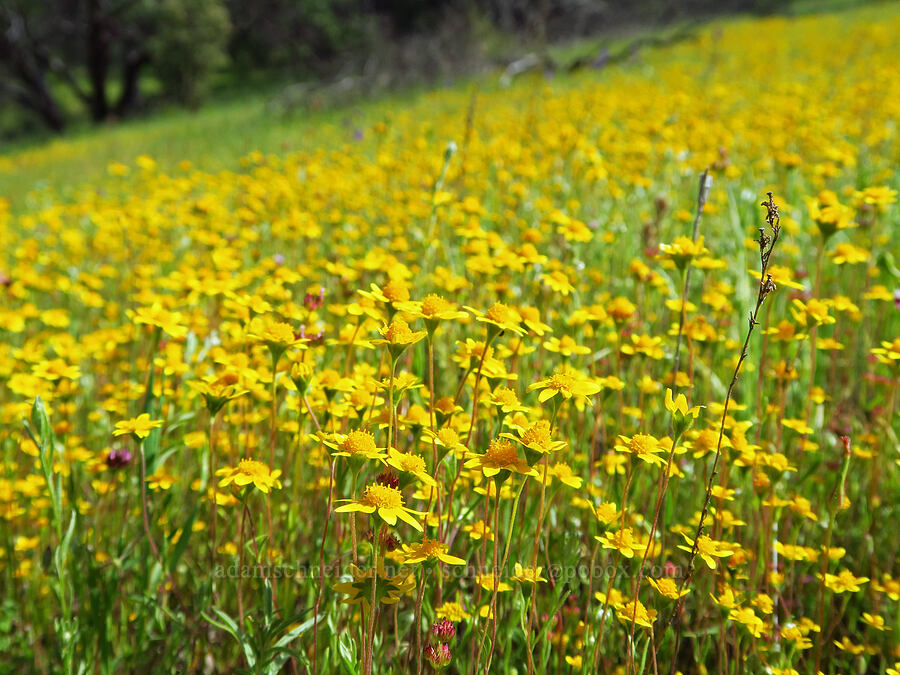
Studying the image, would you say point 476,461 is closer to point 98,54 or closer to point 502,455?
point 502,455

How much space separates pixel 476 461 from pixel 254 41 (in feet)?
91.4

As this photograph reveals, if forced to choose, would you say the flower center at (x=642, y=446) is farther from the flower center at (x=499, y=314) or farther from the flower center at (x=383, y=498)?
the flower center at (x=383, y=498)

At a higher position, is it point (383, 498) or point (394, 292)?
point (394, 292)

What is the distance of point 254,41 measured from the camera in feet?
82.6

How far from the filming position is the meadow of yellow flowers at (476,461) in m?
1.21

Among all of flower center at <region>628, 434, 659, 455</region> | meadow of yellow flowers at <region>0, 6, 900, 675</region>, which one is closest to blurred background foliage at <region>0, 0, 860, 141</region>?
meadow of yellow flowers at <region>0, 6, 900, 675</region>

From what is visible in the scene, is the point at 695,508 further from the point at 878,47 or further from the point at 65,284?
the point at 878,47

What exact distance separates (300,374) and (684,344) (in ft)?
5.12

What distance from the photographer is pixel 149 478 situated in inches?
63.7

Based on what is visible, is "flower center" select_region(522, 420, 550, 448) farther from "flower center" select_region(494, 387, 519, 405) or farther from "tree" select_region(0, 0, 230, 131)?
"tree" select_region(0, 0, 230, 131)

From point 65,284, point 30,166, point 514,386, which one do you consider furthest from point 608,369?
point 30,166

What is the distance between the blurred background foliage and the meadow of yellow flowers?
1036 centimetres

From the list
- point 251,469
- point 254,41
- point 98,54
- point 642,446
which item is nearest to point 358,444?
point 251,469

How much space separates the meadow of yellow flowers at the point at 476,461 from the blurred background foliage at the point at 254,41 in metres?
10.4
